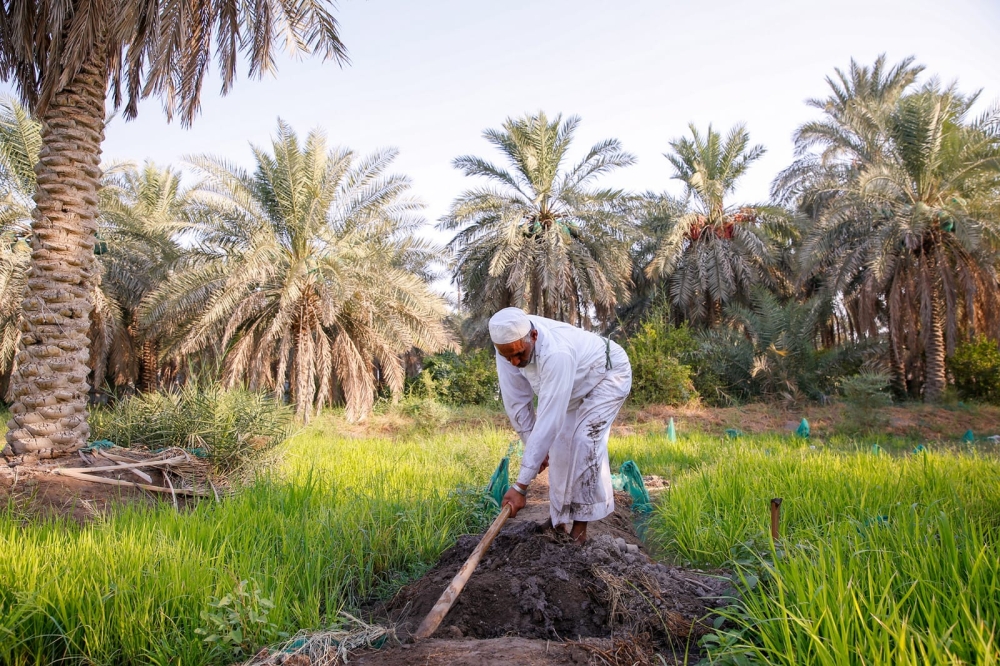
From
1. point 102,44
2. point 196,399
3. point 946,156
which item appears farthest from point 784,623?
point 946,156

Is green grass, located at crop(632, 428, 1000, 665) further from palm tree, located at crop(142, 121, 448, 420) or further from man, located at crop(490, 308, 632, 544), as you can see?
palm tree, located at crop(142, 121, 448, 420)

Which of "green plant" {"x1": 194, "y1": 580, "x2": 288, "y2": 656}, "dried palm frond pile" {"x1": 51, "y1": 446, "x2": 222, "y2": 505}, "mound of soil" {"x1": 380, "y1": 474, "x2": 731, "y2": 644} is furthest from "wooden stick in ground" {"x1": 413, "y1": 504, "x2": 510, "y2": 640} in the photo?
"dried palm frond pile" {"x1": 51, "y1": 446, "x2": 222, "y2": 505}

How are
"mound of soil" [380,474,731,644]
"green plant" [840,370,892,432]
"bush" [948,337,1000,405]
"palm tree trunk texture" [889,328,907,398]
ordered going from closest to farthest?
"mound of soil" [380,474,731,644], "green plant" [840,370,892,432], "bush" [948,337,1000,405], "palm tree trunk texture" [889,328,907,398]

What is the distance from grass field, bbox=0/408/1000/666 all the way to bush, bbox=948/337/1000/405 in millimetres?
14553

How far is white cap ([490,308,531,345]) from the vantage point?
13.0 feet

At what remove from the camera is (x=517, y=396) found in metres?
4.69

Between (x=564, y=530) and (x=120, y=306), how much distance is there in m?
17.2

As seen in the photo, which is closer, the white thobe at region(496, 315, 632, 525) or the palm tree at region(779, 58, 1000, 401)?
the white thobe at region(496, 315, 632, 525)

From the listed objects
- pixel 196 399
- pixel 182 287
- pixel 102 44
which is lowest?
pixel 196 399

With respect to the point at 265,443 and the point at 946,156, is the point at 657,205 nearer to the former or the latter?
the point at 946,156

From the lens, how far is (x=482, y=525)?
5062 millimetres

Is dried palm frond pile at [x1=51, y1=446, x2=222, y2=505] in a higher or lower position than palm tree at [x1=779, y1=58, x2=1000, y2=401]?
lower

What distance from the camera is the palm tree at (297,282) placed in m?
14.0

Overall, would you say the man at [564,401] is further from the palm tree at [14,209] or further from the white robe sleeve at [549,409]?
the palm tree at [14,209]
